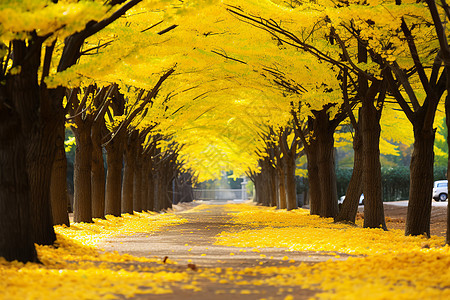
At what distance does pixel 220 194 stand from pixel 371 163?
9808 cm

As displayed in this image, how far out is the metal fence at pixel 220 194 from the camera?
355ft

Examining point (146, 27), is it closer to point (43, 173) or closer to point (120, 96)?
point (43, 173)

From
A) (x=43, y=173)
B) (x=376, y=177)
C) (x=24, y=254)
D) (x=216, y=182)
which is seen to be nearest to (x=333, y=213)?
(x=376, y=177)

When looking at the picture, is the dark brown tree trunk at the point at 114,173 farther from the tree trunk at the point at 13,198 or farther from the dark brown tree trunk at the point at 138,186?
the tree trunk at the point at 13,198

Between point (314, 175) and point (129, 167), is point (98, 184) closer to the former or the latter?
point (129, 167)

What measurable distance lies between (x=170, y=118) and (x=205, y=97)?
2.03 metres

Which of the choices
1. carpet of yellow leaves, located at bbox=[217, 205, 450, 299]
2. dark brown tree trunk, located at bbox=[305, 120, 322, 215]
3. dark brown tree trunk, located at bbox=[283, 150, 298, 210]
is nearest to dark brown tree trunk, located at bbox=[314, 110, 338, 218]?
dark brown tree trunk, located at bbox=[305, 120, 322, 215]

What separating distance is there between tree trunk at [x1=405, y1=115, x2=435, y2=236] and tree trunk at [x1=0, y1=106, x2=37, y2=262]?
352 inches

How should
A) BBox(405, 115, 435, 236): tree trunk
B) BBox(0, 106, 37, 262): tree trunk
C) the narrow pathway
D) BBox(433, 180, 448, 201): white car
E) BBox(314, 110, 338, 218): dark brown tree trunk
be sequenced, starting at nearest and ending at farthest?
the narrow pathway < BBox(0, 106, 37, 262): tree trunk < BBox(405, 115, 435, 236): tree trunk < BBox(314, 110, 338, 218): dark brown tree trunk < BBox(433, 180, 448, 201): white car

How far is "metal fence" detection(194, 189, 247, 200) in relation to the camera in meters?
108

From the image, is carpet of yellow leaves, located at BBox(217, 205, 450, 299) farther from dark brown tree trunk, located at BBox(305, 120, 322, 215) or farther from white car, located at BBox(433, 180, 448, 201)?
white car, located at BBox(433, 180, 448, 201)

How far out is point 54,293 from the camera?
6059 mm

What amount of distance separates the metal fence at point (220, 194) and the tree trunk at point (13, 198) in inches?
3849

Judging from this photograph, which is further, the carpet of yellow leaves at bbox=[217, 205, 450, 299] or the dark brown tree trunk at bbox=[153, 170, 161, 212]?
the dark brown tree trunk at bbox=[153, 170, 161, 212]
